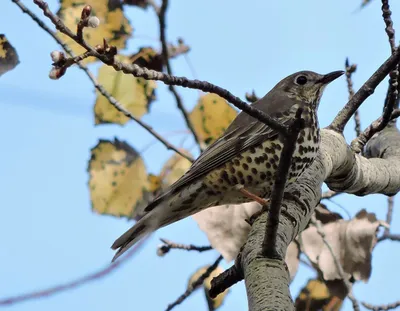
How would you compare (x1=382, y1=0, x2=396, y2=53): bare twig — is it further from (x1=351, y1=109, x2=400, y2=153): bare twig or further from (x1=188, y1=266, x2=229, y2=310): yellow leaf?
(x1=188, y1=266, x2=229, y2=310): yellow leaf

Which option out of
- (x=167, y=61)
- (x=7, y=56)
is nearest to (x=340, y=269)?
(x=167, y=61)

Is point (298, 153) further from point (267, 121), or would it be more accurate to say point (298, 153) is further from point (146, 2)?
point (267, 121)

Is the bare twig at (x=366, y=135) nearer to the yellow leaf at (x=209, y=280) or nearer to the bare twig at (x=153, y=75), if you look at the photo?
the yellow leaf at (x=209, y=280)

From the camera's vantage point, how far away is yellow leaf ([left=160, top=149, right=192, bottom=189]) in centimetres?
494

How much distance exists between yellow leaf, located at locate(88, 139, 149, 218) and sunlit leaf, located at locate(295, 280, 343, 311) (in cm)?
140

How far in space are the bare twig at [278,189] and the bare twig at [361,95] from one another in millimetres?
1723

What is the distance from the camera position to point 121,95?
15.7ft

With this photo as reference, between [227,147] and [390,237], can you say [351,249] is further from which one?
[227,147]

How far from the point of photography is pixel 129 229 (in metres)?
3.88

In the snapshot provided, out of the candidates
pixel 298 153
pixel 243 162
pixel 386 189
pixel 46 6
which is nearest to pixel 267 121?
pixel 46 6

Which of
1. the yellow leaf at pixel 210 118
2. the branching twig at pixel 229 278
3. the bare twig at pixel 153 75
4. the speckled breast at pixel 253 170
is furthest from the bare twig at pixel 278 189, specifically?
the yellow leaf at pixel 210 118

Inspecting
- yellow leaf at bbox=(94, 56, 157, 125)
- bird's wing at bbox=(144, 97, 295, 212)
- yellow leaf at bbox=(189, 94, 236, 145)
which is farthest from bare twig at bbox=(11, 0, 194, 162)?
bird's wing at bbox=(144, 97, 295, 212)

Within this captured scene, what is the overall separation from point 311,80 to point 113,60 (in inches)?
129

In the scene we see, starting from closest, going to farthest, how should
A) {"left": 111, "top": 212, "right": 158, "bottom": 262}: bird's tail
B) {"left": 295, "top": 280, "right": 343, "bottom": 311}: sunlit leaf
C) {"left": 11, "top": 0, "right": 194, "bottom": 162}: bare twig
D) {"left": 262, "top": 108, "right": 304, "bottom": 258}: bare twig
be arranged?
{"left": 262, "top": 108, "right": 304, "bottom": 258}: bare twig < {"left": 11, "top": 0, "right": 194, "bottom": 162}: bare twig < {"left": 111, "top": 212, "right": 158, "bottom": 262}: bird's tail < {"left": 295, "top": 280, "right": 343, "bottom": 311}: sunlit leaf
